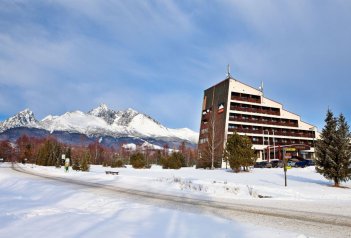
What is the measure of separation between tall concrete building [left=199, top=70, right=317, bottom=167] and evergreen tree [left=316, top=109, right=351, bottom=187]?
42110mm

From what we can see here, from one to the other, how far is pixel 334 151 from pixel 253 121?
5181 centimetres

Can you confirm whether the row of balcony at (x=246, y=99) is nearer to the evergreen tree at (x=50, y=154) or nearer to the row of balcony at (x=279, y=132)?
the row of balcony at (x=279, y=132)

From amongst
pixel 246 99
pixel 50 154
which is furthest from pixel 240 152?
pixel 50 154

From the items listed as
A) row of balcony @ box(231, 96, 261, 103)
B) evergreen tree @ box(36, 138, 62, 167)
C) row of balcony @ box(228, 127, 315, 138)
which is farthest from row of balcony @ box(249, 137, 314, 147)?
evergreen tree @ box(36, 138, 62, 167)

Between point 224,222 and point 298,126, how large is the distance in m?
80.6

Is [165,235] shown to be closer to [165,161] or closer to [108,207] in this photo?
[108,207]

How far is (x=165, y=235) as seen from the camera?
331 inches

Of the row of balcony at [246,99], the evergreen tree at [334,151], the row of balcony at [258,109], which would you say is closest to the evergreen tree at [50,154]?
the row of balcony at [258,109]

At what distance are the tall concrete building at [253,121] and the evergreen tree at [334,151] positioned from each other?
138 ft

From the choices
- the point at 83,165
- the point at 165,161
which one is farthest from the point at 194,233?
the point at 165,161

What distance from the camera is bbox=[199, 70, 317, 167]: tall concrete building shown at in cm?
7638

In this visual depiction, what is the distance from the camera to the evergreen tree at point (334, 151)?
27531mm

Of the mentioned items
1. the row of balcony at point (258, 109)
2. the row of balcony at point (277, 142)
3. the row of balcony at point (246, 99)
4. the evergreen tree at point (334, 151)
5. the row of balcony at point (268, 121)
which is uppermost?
the row of balcony at point (246, 99)

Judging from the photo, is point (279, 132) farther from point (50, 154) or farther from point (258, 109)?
point (50, 154)
